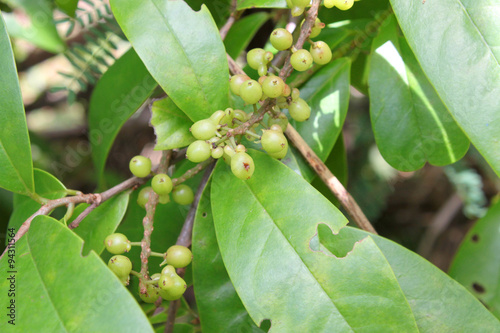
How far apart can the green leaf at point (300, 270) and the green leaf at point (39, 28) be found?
123 centimetres

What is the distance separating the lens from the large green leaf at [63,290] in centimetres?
82

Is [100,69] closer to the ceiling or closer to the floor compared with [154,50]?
closer to the floor

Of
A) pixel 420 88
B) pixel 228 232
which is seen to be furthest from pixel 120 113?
pixel 420 88

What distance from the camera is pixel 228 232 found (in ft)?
3.44

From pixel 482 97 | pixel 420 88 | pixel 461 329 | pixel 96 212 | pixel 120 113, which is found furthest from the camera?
pixel 120 113

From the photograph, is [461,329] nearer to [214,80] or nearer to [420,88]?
[420,88]

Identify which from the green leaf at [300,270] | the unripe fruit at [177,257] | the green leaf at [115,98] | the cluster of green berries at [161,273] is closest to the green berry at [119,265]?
the cluster of green berries at [161,273]

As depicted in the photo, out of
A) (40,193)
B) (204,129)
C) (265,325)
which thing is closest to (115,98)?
(40,193)

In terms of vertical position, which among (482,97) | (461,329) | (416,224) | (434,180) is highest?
(482,97)

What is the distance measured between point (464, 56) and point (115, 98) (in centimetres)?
114

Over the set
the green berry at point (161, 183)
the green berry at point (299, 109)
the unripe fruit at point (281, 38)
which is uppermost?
the unripe fruit at point (281, 38)

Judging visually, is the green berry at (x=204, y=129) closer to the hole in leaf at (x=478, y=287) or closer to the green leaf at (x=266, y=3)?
the green leaf at (x=266, y=3)

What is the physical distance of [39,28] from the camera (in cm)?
184

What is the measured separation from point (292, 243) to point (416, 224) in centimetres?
196
